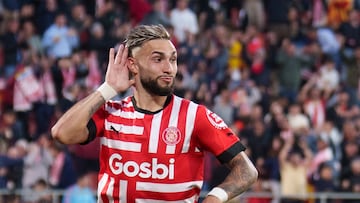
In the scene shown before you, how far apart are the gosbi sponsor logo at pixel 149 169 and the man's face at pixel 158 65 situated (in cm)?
43

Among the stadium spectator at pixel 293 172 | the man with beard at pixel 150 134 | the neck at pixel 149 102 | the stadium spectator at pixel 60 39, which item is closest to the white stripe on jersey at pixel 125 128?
the man with beard at pixel 150 134

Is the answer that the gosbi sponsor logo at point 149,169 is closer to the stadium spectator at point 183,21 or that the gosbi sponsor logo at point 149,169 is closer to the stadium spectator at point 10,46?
Result: the stadium spectator at point 10,46

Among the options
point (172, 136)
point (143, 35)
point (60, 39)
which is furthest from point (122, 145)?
point (60, 39)

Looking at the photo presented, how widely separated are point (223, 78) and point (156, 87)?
1273 centimetres

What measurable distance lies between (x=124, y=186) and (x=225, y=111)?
11.2 meters

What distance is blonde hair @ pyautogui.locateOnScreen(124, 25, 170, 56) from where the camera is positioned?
684 cm

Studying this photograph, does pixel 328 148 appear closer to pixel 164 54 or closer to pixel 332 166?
pixel 332 166

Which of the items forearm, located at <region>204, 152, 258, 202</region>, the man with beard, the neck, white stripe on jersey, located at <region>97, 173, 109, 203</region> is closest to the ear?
the man with beard

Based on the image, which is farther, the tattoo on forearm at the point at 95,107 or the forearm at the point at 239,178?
the tattoo on forearm at the point at 95,107

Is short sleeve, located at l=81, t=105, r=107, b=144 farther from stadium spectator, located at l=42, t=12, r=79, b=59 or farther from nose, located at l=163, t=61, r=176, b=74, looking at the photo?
stadium spectator, located at l=42, t=12, r=79, b=59

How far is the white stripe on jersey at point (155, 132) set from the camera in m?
6.80

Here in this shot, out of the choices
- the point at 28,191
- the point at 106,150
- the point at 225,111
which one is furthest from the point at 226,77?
the point at 106,150

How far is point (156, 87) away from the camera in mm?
6805

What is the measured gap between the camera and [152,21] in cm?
1978
